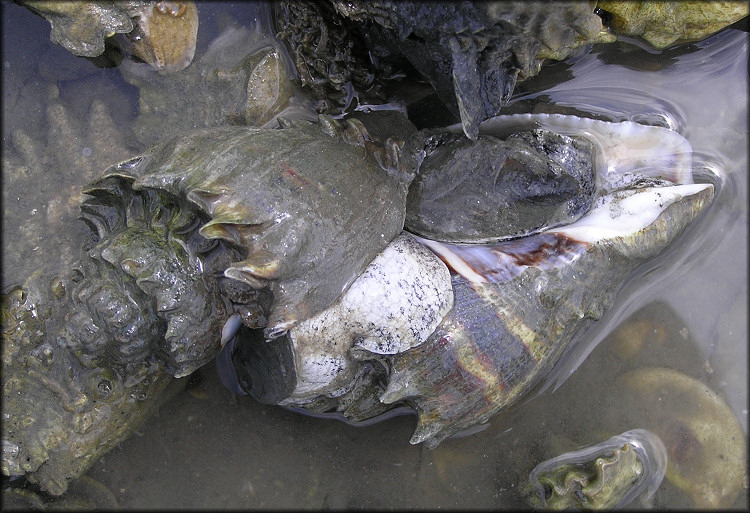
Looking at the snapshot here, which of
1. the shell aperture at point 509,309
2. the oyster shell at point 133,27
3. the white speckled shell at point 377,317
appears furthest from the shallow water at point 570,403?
the oyster shell at point 133,27

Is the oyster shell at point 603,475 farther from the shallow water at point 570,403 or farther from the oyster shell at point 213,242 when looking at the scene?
the oyster shell at point 213,242

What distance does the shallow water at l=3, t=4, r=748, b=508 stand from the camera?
3021mm

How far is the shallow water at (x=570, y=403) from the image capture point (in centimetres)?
302

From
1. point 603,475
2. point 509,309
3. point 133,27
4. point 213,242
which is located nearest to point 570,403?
point 603,475

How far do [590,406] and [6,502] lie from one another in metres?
3.00

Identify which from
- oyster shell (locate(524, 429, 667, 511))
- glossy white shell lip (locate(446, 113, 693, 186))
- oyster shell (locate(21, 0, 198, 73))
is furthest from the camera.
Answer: glossy white shell lip (locate(446, 113, 693, 186))

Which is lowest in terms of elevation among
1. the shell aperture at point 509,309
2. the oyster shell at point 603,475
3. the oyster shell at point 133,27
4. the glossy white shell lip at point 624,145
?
the oyster shell at point 603,475

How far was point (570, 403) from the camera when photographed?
310 cm

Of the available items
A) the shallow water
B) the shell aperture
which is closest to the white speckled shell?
the shell aperture

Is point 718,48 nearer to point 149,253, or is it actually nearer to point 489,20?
point 489,20

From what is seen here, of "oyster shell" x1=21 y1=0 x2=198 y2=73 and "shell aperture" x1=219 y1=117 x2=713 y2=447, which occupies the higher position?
"oyster shell" x1=21 y1=0 x2=198 y2=73

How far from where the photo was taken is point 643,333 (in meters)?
3.11

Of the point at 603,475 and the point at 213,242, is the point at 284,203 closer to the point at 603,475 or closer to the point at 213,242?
the point at 213,242

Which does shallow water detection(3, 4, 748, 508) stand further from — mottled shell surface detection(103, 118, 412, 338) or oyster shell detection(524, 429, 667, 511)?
mottled shell surface detection(103, 118, 412, 338)
